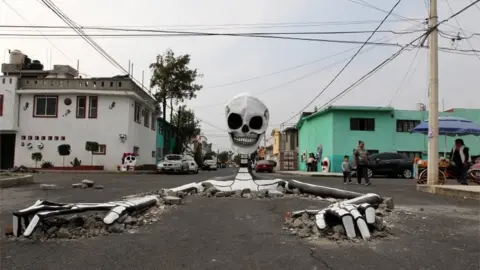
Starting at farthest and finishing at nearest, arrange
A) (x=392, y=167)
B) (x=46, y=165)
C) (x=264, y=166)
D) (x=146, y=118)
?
(x=264, y=166) < (x=146, y=118) < (x=46, y=165) < (x=392, y=167)

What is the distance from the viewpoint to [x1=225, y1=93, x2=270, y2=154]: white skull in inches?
438

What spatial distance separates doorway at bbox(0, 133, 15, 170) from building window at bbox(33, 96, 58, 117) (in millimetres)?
2993

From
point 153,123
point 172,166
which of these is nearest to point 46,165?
point 172,166

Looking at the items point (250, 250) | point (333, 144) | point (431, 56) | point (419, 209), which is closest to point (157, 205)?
point (250, 250)

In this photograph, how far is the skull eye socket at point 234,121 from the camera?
36.9 feet

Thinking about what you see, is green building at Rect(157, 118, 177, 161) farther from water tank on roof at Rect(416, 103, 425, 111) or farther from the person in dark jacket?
the person in dark jacket

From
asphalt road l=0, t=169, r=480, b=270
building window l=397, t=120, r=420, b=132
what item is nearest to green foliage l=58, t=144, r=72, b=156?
asphalt road l=0, t=169, r=480, b=270

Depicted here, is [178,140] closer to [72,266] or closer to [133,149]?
[133,149]

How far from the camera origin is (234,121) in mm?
11367

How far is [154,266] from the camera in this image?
4.61 meters

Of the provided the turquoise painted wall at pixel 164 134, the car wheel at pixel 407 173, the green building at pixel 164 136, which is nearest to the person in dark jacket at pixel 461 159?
the car wheel at pixel 407 173

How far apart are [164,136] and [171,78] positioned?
Result: 13152mm

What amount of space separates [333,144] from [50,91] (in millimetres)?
22978

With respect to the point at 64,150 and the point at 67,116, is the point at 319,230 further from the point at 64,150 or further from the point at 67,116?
the point at 67,116
